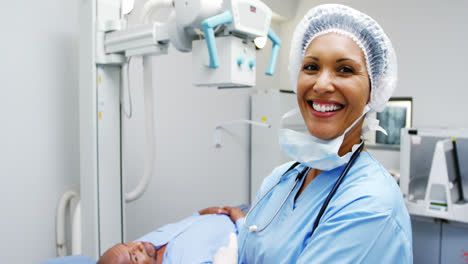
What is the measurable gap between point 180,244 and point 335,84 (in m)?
1.23

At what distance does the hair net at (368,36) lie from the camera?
32.8 inches

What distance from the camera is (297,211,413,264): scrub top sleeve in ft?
2.14

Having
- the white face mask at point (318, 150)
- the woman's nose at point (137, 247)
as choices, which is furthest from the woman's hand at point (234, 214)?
the white face mask at point (318, 150)

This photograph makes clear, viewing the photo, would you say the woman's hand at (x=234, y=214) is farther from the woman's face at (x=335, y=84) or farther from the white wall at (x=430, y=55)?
the white wall at (x=430, y=55)

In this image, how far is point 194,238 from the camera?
1.71 meters

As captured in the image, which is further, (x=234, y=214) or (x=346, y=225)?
(x=234, y=214)

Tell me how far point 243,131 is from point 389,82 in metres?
2.53

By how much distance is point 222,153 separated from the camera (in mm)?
3145

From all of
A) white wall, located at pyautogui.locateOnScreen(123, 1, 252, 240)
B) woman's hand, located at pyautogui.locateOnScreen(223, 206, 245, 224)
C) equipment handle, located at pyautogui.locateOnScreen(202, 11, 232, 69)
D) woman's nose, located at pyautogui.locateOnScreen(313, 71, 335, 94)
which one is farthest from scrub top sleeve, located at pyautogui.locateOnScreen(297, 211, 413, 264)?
white wall, located at pyautogui.locateOnScreen(123, 1, 252, 240)

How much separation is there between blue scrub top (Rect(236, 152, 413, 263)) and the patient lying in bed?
773 mm

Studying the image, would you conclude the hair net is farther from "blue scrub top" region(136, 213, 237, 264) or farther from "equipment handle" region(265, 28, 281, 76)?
"blue scrub top" region(136, 213, 237, 264)

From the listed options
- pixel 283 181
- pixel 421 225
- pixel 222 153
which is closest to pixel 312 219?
pixel 283 181

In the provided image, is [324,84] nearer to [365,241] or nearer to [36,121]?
[365,241]

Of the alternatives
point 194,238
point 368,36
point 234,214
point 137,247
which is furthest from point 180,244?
point 368,36
